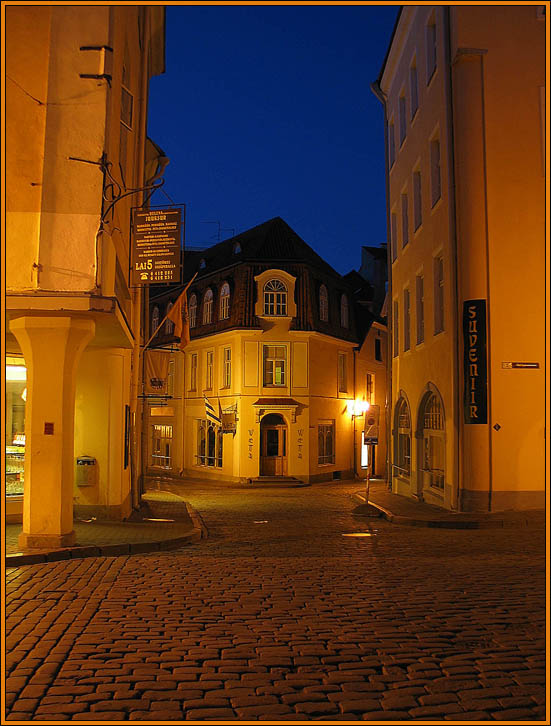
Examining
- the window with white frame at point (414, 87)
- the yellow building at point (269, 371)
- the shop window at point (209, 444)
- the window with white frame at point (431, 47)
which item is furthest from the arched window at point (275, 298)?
the window with white frame at point (431, 47)

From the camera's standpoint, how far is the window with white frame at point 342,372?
119 ft

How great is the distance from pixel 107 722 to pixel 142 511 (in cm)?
1382

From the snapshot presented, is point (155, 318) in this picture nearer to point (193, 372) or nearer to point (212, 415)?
point (193, 372)

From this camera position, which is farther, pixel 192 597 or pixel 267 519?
pixel 267 519

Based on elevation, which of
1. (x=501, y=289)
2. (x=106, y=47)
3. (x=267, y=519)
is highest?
(x=106, y=47)

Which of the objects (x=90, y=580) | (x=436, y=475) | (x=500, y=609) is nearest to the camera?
(x=500, y=609)

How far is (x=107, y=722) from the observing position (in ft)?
15.1

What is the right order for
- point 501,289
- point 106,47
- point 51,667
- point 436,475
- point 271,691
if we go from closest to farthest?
point 271,691 < point 51,667 < point 106,47 < point 501,289 < point 436,475

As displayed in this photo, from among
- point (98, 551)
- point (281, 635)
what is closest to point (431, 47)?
point (98, 551)

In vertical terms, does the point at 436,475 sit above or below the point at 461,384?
below

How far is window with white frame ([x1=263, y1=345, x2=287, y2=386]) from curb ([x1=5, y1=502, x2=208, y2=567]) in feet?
64.4

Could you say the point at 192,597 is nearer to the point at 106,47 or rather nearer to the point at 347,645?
the point at 347,645

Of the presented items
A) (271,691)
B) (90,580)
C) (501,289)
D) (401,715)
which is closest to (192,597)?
(90,580)

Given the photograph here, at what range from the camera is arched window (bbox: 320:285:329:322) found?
34.7 m
